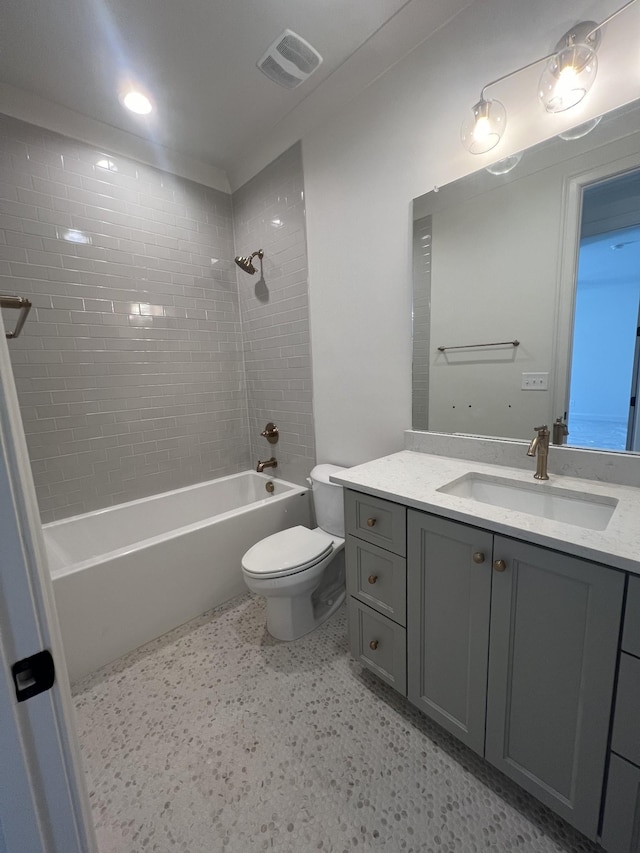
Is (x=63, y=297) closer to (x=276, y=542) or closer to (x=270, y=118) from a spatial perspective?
Answer: (x=270, y=118)

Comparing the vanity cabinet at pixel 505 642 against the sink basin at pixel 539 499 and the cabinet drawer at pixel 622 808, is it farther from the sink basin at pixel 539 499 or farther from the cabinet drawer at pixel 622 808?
the sink basin at pixel 539 499

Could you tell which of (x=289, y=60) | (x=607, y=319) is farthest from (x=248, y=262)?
(x=607, y=319)

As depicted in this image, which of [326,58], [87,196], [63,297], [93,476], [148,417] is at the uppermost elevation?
[326,58]

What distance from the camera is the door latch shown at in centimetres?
46

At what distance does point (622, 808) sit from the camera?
82cm

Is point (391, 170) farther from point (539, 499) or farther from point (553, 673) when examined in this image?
point (553, 673)

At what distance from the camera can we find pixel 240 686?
1496 mm

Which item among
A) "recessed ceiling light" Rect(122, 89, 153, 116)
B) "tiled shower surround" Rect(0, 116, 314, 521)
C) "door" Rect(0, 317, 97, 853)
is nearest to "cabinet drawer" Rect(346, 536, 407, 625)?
"door" Rect(0, 317, 97, 853)

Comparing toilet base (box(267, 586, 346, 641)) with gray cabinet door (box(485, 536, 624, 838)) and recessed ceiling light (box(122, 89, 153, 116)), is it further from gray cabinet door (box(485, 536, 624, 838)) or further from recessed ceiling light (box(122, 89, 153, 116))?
recessed ceiling light (box(122, 89, 153, 116))

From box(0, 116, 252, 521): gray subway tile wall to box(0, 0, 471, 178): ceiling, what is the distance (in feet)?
0.98

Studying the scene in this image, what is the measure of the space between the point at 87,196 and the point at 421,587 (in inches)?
105

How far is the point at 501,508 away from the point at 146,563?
1.62 metres

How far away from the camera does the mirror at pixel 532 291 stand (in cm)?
116

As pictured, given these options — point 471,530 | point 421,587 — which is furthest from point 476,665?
point 471,530
